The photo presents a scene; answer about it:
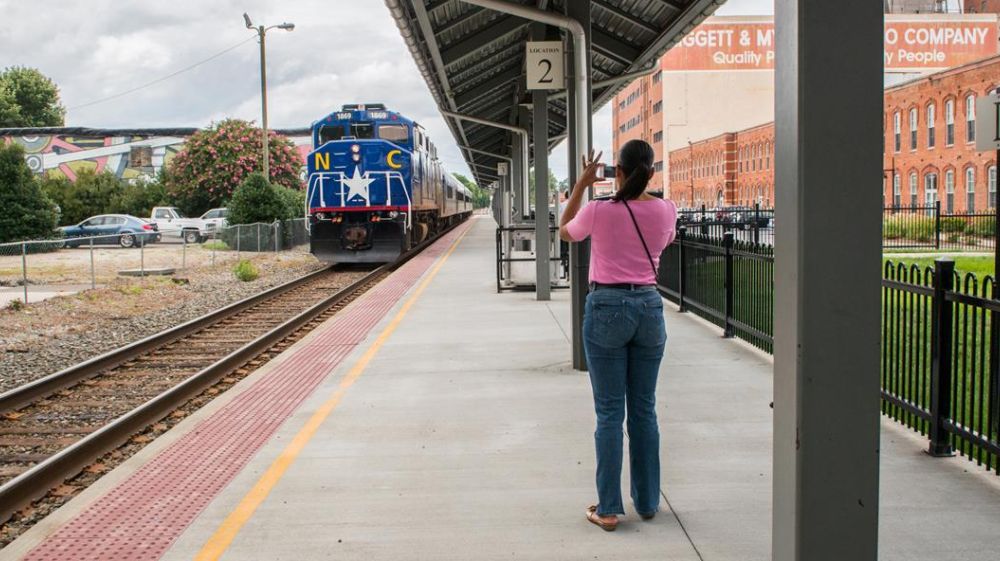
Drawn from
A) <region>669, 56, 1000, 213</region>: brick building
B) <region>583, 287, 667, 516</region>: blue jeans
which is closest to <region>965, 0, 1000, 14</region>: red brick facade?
<region>669, 56, 1000, 213</region>: brick building

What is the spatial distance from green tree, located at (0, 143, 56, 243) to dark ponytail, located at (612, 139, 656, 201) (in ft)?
105

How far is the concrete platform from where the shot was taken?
183 inches

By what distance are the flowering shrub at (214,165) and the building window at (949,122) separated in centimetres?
3309

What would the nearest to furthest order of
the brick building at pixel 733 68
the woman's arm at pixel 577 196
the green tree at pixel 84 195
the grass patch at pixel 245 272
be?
the woman's arm at pixel 577 196, the grass patch at pixel 245 272, the green tree at pixel 84 195, the brick building at pixel 733 68

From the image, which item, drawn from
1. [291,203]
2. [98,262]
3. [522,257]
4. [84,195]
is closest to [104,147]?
[84,195]

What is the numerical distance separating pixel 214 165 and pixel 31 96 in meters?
45.5

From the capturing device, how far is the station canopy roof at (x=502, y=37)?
1203 centimetres

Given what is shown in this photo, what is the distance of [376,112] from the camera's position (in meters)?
25.8

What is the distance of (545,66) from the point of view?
11.0 m

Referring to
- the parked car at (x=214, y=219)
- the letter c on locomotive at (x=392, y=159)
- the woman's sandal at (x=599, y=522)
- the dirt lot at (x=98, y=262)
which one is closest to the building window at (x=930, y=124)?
the dirt lot at (x=98, y=262)

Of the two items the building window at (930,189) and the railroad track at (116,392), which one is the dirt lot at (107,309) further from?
the building window at (930,189)

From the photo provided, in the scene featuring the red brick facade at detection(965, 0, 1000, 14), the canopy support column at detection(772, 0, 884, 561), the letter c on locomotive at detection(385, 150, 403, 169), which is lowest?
the canopy support column at detection(772, 0, 884, 561)

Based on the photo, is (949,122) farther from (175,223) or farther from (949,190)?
(175,223)

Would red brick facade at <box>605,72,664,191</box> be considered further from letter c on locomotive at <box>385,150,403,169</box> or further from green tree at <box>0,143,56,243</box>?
letter c on locomotive at <box>385,150,403,169</box>
